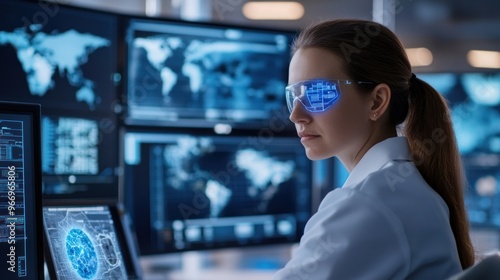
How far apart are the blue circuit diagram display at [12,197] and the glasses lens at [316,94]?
57cm

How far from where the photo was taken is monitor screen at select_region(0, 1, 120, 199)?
5.97 feet

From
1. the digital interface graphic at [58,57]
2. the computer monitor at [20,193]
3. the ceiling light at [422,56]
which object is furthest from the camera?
the ceiling light at [422,56]

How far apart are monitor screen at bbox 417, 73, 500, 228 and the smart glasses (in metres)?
2.78

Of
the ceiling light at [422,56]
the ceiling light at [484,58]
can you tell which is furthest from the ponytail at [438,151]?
the ceiling light at [422,56]

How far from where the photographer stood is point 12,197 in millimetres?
1346

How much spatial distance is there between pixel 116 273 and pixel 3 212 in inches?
16.9

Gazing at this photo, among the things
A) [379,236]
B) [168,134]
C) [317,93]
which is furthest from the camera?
[168,134]

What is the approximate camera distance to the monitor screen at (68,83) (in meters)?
1.82

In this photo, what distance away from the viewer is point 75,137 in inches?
76.7

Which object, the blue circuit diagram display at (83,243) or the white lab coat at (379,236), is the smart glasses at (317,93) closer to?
the white lab coat at (379,236)

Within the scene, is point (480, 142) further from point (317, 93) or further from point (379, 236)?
point (379, 236)

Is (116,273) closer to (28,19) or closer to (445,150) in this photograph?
(28,19)

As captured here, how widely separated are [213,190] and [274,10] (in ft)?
12.6

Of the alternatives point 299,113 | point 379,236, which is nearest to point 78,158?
point 299,113
